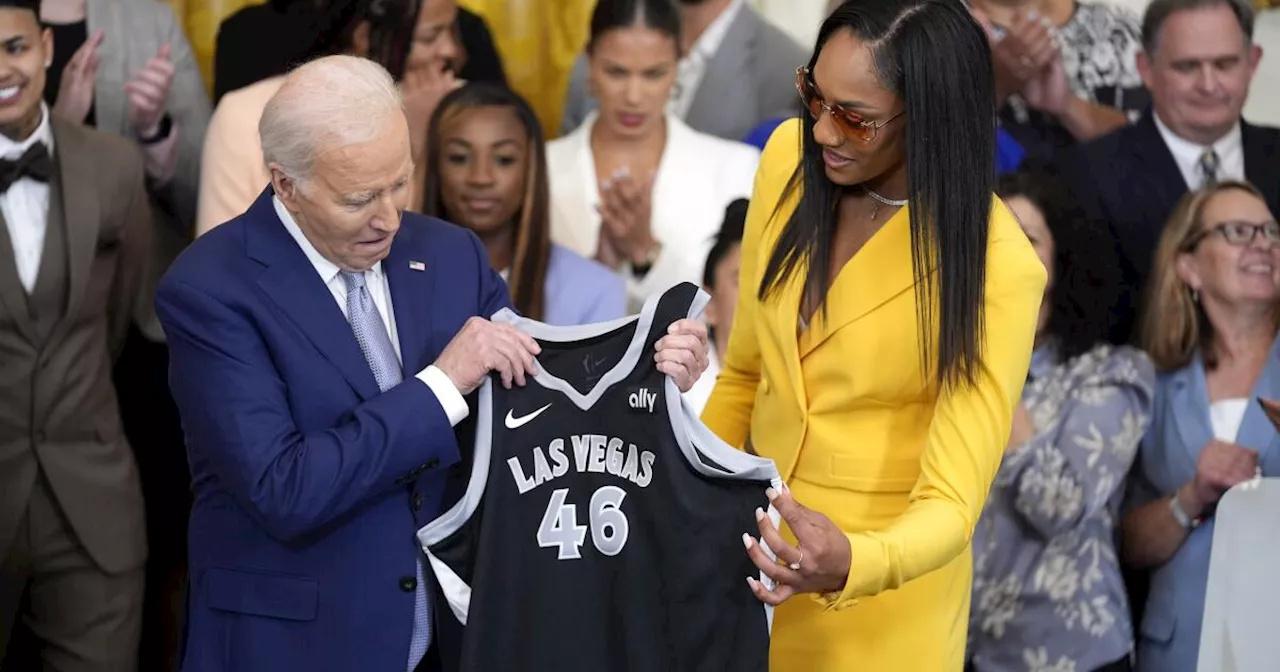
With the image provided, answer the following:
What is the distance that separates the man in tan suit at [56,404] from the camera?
10.9 ft

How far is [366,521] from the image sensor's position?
7.32 ft

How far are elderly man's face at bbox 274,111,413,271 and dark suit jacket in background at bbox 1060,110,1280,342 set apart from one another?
2.23 metres

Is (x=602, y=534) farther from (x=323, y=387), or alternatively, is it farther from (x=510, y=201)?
(x=510, y=201)

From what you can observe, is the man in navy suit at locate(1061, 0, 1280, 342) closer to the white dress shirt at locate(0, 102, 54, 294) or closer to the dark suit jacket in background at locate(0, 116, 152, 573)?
the dark suit jacket in background at locate(0, 116, 152, 573)

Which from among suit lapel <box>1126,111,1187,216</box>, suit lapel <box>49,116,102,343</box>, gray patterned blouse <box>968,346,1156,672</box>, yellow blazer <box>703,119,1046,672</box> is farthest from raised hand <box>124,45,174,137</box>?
suit lapel <box>1126,111,1187,216</box>

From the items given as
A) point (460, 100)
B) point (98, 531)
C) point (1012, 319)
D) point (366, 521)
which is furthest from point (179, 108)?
point (1012, 319)

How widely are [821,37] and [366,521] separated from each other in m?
0.88

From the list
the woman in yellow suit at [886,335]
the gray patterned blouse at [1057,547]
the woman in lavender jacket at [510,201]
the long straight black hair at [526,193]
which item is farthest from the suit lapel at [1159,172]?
the woman in yellow suit at [886,335]

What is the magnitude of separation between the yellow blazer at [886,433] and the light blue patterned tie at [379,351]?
0.49 meters

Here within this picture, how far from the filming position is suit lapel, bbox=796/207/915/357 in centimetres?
220

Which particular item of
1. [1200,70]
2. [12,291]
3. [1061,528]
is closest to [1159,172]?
[1200,70]

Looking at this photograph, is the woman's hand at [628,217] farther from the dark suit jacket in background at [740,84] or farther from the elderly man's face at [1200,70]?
the elderly man's face at [1200,70]

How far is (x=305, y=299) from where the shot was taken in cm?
220

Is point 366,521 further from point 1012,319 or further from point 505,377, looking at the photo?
point 1012,319
